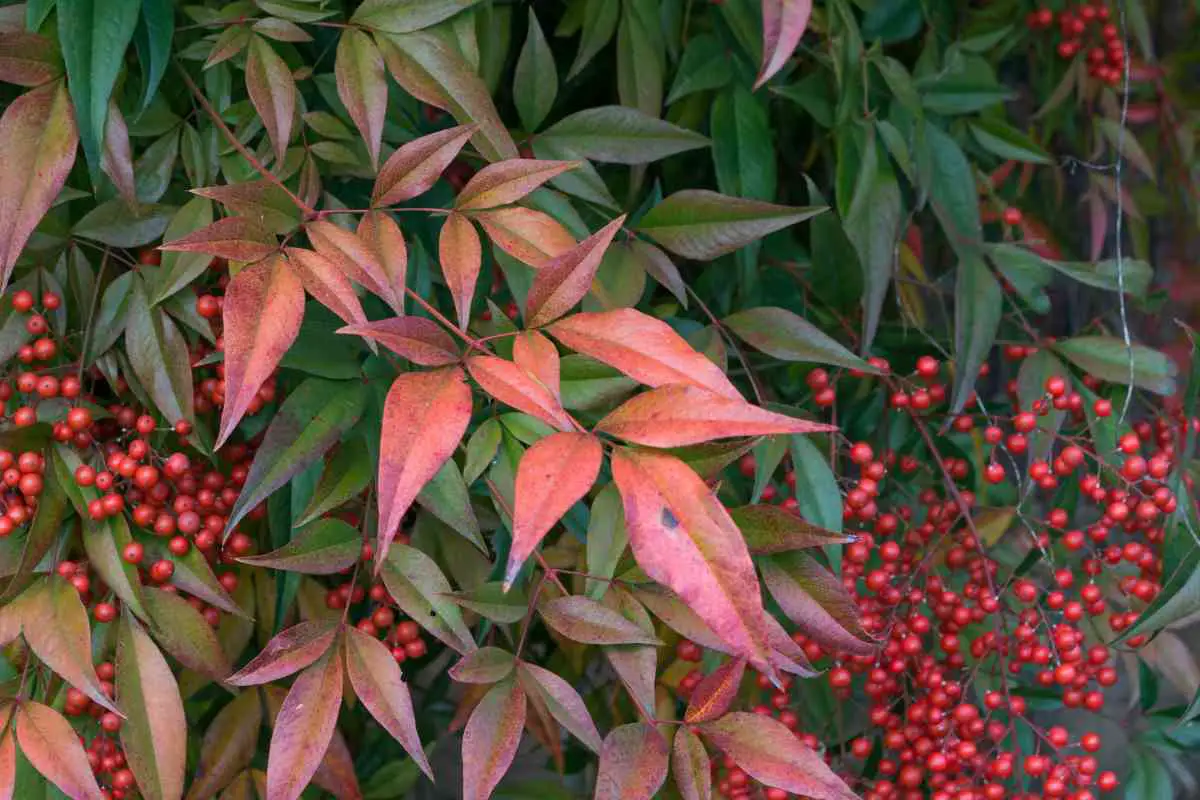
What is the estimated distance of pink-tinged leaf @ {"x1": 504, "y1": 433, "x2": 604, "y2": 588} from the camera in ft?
1.16

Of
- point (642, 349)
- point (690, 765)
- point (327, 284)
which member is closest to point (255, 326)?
point (327, 284)

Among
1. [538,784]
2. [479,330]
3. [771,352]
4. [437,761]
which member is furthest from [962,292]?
[437,761]

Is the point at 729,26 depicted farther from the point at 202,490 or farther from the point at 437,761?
the point at 437,761

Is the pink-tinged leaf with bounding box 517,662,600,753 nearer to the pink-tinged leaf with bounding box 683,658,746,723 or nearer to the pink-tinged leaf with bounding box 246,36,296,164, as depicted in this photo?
the pink-tinged leaf with bounding box 683,658,746,723

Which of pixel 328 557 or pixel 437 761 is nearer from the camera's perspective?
pixel 328 557

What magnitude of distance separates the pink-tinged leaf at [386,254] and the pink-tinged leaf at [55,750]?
24 centimetres

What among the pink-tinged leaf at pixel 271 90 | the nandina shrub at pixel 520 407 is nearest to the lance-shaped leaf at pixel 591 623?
the nandina shrub at pixel 520 407

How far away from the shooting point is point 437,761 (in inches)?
45.7

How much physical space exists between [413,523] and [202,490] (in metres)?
0.12

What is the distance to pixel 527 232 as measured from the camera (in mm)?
502

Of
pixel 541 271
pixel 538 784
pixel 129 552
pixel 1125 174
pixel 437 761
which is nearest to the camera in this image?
pixel 541 271

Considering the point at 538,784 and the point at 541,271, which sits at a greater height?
the point at 541,271

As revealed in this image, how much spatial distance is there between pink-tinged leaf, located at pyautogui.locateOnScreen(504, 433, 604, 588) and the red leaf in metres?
0.18

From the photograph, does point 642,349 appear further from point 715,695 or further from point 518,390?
point 715,695
